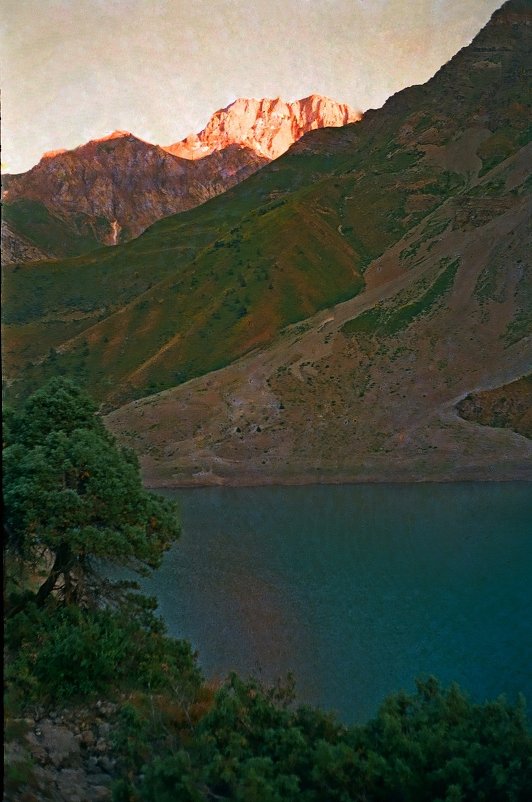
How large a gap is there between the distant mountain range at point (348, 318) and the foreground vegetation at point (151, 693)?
61412 mm

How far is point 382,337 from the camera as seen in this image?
100938 millimetres

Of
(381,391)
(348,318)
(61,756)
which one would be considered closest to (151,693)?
(61,756)

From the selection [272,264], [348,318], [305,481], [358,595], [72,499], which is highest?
[272,264]

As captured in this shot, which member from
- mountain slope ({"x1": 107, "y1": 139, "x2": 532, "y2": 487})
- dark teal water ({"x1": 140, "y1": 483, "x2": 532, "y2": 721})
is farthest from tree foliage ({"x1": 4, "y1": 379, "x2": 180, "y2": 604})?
mountain slope ({"x1": 107, "y1": 139, "x2": 532, "y2": 487})

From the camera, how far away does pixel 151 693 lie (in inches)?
773

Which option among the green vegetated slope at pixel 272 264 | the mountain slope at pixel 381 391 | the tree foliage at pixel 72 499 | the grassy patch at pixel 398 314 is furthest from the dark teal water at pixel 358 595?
the green vegetated slope at pixel 272 264

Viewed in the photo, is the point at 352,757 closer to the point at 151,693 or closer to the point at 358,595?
the point at 151,693

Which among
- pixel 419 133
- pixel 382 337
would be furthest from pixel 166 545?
pixel 419 133

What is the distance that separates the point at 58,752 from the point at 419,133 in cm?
15052

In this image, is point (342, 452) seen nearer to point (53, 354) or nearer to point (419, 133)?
point (53, 354)

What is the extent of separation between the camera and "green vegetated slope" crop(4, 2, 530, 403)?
120688 mm

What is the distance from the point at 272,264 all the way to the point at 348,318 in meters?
27.3

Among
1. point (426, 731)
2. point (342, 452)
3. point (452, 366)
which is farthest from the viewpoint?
point (452, 366)

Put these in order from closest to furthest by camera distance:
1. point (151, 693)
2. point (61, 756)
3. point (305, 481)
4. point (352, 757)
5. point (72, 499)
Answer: point (352, 757) → point (61, 756) → point (151, 693) → point (72, 499) → point (305, 481)
